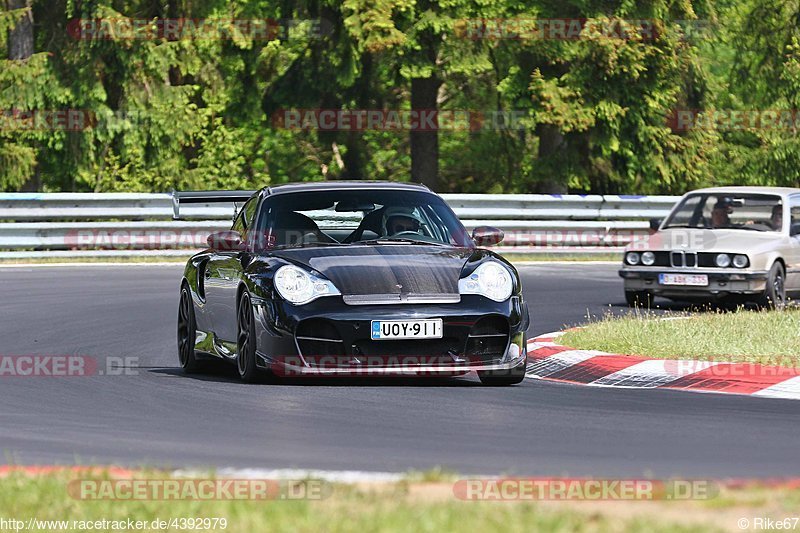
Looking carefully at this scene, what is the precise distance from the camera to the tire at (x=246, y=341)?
420 inches

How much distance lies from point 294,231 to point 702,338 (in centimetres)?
344

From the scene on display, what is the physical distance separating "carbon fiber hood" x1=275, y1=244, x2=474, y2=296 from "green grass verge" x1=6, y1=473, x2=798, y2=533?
13.3 feet

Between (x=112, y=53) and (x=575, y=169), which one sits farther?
(x=575, y=169)

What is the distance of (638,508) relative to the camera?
5.84 meters

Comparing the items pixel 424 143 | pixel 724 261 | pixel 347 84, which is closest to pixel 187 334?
pixel 724 261

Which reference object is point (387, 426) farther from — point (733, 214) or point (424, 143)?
point (424, 143)

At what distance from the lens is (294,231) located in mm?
11523

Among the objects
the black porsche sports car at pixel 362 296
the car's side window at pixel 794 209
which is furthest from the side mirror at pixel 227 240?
the car's side window at pixel 794 209

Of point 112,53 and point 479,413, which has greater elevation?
point 112,53

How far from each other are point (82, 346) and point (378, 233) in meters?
3.18

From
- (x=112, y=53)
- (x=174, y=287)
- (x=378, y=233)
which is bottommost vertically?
(x=174, y=287)

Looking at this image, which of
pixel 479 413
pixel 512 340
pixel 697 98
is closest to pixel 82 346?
pixel 512 340

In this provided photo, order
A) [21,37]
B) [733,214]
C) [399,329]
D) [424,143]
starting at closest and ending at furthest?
[399,329] → [733,214] → [21,37] → [424,143]

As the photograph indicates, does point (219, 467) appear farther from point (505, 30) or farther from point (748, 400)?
point (505, 30)
